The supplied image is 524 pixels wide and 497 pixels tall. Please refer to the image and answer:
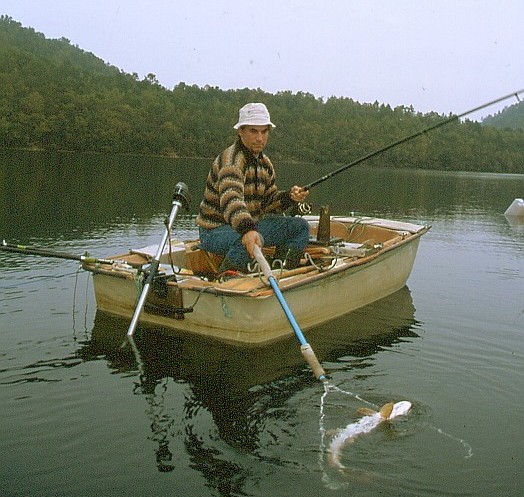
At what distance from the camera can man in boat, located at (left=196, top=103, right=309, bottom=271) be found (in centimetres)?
729

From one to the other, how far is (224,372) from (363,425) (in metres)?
1.72

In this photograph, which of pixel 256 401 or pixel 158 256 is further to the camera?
pixel 158 256

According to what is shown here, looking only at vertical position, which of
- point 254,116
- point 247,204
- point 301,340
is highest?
point 254,116

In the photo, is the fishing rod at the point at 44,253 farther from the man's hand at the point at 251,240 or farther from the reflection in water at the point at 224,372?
the man's hand at the point at 251,240

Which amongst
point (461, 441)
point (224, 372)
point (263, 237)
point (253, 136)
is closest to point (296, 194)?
point (263, 237)

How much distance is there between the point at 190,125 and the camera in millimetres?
116000

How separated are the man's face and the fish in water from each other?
10.5ft

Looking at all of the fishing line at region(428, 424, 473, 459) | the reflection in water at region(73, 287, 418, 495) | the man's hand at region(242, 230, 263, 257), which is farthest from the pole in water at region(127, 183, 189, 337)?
the fishing line at region(428, 424, 473, 459)

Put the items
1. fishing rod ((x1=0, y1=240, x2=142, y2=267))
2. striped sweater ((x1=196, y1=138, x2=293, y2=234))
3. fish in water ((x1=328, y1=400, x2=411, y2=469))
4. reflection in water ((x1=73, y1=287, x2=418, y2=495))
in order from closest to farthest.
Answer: fish in water ((x1=328, y1=400, x2=411, y2=469)) → reflection in water ((x1=73, y1=287, x2=418, y2=495)) → fishing rod ((x1=0, y1=240, x2=142, y2=267)) → striped sweater ((x1=196, y1=138, x2=293, y2=234))

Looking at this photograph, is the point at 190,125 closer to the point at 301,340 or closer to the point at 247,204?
the point at 247,204

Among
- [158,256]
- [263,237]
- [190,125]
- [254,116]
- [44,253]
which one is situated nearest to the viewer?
[44,253]

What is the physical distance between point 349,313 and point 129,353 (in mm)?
3139

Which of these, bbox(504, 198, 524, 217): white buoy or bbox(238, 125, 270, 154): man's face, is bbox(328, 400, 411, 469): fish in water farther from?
bbox(504, 198, 524, 217): white buoy

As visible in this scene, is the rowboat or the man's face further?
the man's face
